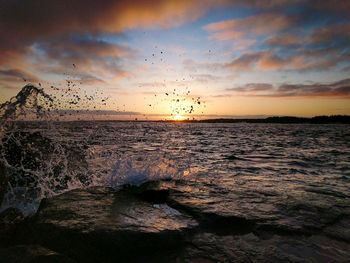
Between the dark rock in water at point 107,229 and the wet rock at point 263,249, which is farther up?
the dark rock in water at point 107,229

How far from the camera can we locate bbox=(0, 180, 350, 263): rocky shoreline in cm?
427

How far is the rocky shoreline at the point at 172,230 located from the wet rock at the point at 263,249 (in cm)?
1

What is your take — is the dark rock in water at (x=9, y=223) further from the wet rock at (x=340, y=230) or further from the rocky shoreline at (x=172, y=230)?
the wet rock at (x=340, y=230)

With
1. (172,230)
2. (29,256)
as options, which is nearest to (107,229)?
(172,230)

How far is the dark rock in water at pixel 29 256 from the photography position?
3.41 meters

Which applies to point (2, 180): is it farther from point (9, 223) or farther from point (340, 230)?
point (340, 230)

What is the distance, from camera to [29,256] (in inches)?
137

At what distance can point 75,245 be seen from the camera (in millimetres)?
4281

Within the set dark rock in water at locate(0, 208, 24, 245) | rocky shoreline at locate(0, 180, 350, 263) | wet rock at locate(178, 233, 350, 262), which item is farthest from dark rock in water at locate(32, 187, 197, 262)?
dark rock in water at locate(0, 208, 24, 245)

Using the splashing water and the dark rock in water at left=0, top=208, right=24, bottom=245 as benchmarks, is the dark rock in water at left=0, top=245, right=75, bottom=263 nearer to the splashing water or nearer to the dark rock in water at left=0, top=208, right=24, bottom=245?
the dark rock in water at left=0, top=208, right=24, bottom=245

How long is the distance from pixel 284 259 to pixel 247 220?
5.17 ft

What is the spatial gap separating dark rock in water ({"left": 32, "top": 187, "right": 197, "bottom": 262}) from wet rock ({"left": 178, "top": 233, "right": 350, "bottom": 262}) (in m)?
0.34

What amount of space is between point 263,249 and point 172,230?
1.46 meters

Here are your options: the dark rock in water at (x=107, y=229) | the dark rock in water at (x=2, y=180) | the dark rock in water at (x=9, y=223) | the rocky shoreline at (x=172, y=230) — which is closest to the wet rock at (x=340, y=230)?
the rocky shoreline at (x=172, y=230)
